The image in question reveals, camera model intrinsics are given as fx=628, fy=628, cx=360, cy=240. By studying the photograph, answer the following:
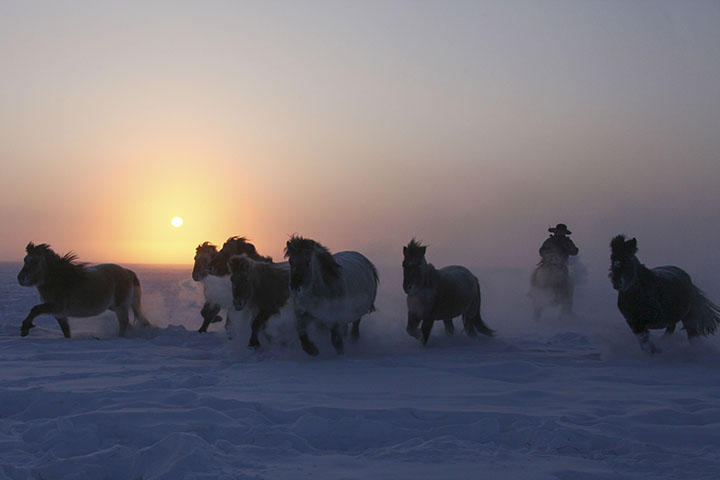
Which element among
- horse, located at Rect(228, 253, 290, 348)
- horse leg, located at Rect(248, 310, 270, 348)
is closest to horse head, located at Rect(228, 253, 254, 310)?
horse, located at Rect(228, 253, 290, 348)

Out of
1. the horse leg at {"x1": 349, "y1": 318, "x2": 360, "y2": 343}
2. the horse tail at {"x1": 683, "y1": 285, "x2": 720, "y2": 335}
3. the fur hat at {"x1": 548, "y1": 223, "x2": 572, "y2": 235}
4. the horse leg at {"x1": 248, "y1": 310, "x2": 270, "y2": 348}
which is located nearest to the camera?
the horse leg at {"x1": 248, "y1": 310, "x2": 270, "y2": 348}

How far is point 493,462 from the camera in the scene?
4168 mm

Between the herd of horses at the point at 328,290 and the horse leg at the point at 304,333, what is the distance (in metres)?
0.01

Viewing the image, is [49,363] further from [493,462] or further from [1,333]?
[493,462]

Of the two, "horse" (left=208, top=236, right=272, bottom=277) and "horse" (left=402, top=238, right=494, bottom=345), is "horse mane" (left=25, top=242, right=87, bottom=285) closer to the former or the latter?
"horse" (left=208, top=236, right=272, bottom=277)

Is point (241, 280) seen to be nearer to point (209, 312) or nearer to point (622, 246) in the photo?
point (209, 312)

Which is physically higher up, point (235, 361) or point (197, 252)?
point (197, 252)

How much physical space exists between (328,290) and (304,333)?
0.72 m

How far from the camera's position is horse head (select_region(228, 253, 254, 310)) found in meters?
9.55

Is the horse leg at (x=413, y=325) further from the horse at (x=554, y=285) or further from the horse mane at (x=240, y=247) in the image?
the horse at (x=554, y=285)

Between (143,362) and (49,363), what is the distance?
45.7 inches

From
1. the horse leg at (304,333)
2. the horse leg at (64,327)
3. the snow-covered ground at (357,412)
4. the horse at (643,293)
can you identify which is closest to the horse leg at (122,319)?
the horse leg at (64,327)

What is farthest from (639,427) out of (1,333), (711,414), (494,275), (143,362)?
(494,275)

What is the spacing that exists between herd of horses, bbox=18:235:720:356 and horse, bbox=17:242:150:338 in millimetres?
17
